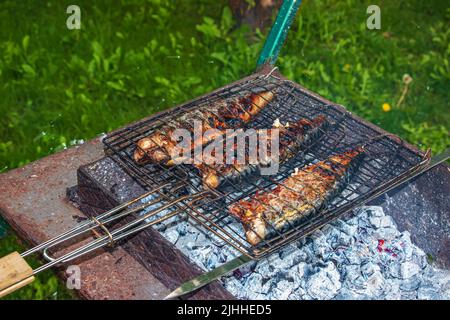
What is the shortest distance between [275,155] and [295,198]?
39cm

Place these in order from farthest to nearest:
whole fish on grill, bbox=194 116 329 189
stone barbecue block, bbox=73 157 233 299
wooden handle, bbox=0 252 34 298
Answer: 1. whole fish on grill, bbox=194 116 329 189
2. stone barbecue block, bbox=73 157 233 299
3. wooden handle, bbox=0 252 34 298

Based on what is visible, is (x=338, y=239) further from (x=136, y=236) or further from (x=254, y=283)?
(x=136, y=236)

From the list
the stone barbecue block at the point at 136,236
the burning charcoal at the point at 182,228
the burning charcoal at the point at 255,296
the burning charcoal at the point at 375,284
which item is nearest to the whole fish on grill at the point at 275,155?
the burning charcoal at the point at 182,228

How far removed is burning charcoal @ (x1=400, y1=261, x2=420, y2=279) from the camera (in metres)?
3.96

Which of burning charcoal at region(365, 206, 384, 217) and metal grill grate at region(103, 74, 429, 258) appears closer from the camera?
metal grill grate at region(103, 74, 429, 258)

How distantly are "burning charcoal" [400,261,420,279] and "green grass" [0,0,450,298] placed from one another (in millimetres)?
2346

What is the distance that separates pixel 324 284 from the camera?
376 centimetres

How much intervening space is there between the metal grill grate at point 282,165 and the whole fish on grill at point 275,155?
5cm

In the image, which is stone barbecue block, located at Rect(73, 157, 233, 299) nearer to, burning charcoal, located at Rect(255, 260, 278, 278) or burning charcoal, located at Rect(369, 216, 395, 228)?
burning charcoal, located at Rect(255, 260, 278, 278)

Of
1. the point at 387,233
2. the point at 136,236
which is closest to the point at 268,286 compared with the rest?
the point at 136,236

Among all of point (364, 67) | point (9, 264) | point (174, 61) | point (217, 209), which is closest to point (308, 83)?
point (364, 67)

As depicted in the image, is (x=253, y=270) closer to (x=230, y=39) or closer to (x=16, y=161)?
(x=16, y=161)

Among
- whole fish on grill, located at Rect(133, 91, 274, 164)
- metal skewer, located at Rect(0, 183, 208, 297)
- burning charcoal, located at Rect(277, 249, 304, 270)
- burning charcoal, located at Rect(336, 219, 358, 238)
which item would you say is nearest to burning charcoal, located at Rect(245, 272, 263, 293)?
burning charcoal, located at Rect(277, 249, 304, 270)

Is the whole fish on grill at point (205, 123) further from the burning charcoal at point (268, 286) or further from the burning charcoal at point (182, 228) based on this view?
the burning charcoal at point (268, 286)
